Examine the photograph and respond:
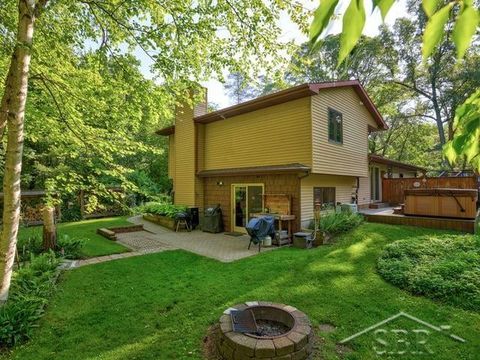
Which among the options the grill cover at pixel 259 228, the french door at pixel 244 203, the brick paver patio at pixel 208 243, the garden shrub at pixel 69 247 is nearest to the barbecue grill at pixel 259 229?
the grill cover at pixel 259 228

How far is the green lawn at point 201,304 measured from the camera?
405cm

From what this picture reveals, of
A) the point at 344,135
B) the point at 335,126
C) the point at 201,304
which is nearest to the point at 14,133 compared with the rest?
the point at 201,304

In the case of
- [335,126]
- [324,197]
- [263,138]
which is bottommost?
[324,197]

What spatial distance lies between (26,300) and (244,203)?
8729 millimetres

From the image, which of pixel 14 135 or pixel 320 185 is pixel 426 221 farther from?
pixel 14 135

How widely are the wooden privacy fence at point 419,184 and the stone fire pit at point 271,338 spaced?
13.8 m

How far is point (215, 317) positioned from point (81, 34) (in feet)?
22.1

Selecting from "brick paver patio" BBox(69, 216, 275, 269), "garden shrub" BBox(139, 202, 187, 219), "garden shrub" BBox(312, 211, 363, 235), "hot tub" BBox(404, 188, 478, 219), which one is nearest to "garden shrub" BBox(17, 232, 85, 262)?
"brick paver patio" BBox(69, 216, 275, 269)

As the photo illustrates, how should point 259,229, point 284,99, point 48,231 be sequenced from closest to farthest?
point 48,231
point 259,229
point 284,99

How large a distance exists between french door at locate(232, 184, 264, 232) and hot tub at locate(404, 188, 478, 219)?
595 centimetres

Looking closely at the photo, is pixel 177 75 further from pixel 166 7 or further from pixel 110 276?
pixel 110 276

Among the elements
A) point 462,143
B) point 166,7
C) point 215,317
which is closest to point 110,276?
point 215,317

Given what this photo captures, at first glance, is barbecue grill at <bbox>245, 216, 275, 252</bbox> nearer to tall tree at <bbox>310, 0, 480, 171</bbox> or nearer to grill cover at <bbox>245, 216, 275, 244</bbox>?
grill cover at <bbox>245, 216, 275, 244</bbox>

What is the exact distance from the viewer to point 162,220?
14.8m
